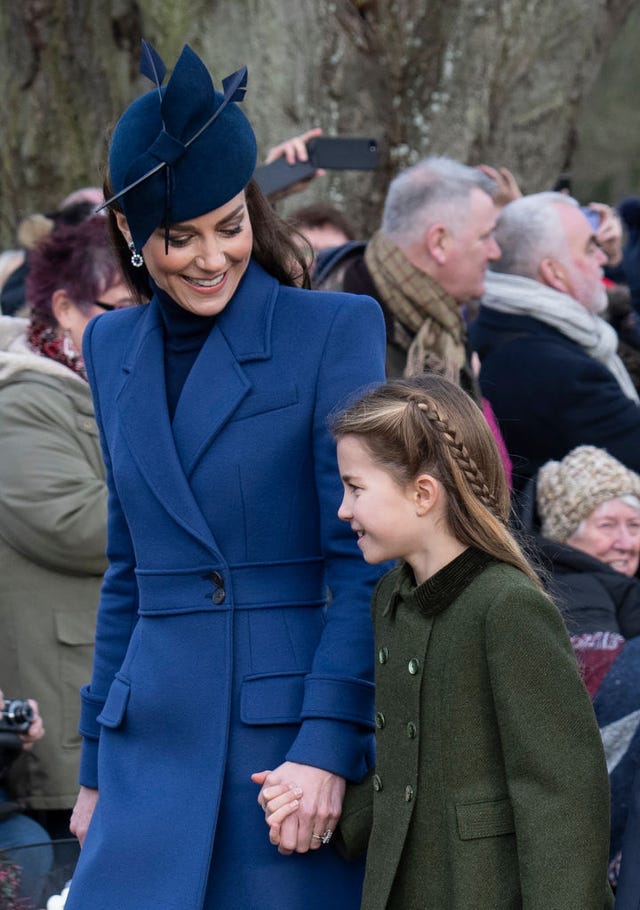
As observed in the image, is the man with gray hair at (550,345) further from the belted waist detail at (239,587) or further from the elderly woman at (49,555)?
the belted waist detail at (239,587)

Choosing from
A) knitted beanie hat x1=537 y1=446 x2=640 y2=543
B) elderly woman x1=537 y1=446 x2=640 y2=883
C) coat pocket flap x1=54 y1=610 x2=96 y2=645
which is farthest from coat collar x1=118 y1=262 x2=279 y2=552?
knitted beanie hat x1=537 y1=446 x2=640 y2=543

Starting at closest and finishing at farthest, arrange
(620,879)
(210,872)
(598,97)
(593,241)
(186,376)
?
(620,879), (210,872), (186,376), (593,241), (598,97)

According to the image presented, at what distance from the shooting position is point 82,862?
2.39m

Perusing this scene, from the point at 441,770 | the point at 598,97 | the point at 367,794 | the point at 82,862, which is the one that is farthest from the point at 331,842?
the point at 598,97

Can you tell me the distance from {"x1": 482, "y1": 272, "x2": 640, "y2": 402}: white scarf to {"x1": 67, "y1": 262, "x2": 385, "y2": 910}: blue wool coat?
2.48 m

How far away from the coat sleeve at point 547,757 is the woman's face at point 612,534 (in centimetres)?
211

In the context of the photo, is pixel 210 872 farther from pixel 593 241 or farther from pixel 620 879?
pixel 593 241

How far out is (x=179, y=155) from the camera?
229 cm

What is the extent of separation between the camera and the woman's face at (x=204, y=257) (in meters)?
2.34

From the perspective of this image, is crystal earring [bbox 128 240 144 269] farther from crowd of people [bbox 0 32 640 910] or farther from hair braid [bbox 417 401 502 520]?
hair braid [bbox 417 401 502 520]

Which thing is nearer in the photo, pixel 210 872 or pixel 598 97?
pixel 210 872

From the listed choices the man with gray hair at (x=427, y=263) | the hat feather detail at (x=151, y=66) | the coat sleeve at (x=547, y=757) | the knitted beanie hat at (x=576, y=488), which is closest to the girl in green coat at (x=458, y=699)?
the coat sleeve at (x=547, y=757)

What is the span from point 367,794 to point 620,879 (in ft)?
1.31

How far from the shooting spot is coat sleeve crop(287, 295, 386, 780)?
2.26 m
